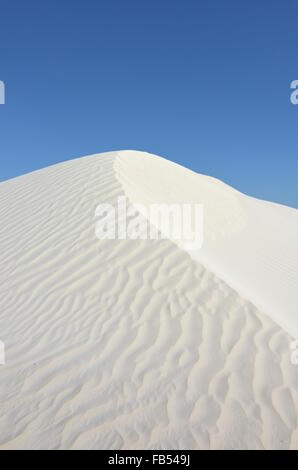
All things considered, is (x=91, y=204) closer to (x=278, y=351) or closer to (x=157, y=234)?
(x=157, y=234)

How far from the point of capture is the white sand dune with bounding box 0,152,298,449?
284 cm

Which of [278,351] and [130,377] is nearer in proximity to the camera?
[130,377]

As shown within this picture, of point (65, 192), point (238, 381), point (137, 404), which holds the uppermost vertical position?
point (65, 192)

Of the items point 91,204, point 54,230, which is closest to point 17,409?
point 54,230

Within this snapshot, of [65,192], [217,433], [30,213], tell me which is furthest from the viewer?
[65,192]

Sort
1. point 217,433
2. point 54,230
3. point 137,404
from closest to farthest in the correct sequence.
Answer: point 217,433 → point 137,404 → point 54,230

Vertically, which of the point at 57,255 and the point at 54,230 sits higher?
the point at 54,230

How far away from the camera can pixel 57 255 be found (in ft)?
19.1

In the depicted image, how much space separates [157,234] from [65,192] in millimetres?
3491

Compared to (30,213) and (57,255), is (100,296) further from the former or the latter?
(30,213)

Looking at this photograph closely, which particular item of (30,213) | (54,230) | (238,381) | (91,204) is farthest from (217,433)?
(30,213)

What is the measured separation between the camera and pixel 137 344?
12.5 feet

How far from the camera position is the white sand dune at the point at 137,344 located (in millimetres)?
2840

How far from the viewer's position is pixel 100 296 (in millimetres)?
4652
